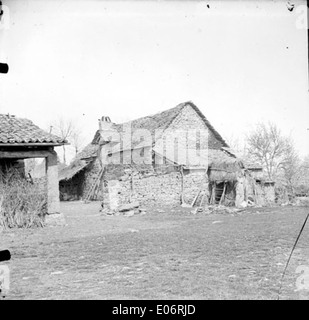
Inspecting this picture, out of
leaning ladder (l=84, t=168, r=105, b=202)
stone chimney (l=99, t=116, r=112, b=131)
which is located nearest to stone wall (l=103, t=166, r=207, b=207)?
leaning ladder (l=84, t=168, r=105, b=202)

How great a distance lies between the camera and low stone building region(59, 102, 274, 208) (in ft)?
64.7

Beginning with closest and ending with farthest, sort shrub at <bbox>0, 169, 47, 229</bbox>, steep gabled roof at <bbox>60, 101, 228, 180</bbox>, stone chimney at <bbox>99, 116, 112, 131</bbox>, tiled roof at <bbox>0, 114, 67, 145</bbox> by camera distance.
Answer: tiled roof at <bbox>0, 114, 67, 145</bbox> → shrub at <bbox>0, 169, 47, 229</bbox> → steep gabled roof at <bbox>60, 101, 228, 180</bbox> → stone chimney at <bbox>99, 116, 112, 131</bbox>

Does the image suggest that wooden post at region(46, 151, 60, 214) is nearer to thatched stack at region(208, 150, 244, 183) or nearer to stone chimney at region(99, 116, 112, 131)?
thatched stack at region(208, 150, 244, 183)

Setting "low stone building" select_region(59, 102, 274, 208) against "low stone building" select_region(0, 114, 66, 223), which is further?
"low stone building" select_region(59, 102, 274, 208)

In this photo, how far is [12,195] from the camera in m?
11.6

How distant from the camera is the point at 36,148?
12.1 m

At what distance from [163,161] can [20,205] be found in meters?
10.7

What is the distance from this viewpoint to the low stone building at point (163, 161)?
64.7 feet

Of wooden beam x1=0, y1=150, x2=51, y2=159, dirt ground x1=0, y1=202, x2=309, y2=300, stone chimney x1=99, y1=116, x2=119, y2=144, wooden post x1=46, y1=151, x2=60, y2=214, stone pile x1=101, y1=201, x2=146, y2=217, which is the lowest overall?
stone pile x1=101, y1=201, x2=146, y2=217

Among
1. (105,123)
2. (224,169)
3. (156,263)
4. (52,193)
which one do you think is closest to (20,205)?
(52,193)

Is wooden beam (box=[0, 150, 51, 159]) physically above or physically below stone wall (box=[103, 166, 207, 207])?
above
